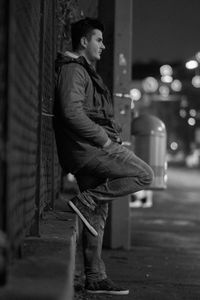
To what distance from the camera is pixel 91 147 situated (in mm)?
5793

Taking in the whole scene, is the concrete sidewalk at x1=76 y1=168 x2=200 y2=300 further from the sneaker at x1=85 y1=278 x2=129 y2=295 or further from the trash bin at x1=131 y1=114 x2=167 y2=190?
the trash bin at x1=131 y1=114 x2=167 y2=190

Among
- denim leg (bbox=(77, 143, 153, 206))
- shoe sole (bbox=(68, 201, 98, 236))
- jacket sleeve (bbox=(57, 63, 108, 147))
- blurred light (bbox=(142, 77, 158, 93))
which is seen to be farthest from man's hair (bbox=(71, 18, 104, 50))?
blurred light (bbox=(142, 77, 158, 93))

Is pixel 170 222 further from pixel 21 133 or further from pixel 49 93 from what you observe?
pixel 21 133

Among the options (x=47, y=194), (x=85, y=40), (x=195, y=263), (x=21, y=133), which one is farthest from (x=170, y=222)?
(x=21, y=133)

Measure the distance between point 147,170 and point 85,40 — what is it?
3.88 ft

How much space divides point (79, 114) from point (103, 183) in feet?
2.51

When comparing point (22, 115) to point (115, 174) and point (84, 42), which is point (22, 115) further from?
point (84, 42)

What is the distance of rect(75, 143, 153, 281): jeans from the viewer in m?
5.88

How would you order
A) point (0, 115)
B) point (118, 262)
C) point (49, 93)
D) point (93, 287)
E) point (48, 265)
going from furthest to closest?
point (118, 262) < point (49, 93) < point (93, 287) < point (48, 265) < point (0, 115)

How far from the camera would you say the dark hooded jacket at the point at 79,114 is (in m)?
5.59

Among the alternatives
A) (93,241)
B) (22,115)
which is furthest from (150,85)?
(22,115)

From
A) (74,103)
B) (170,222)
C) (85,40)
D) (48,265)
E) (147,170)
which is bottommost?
(170,222)

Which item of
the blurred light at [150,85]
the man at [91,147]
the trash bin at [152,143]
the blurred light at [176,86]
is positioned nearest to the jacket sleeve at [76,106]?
the man at [91,147]

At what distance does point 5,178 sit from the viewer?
3.46 meters
